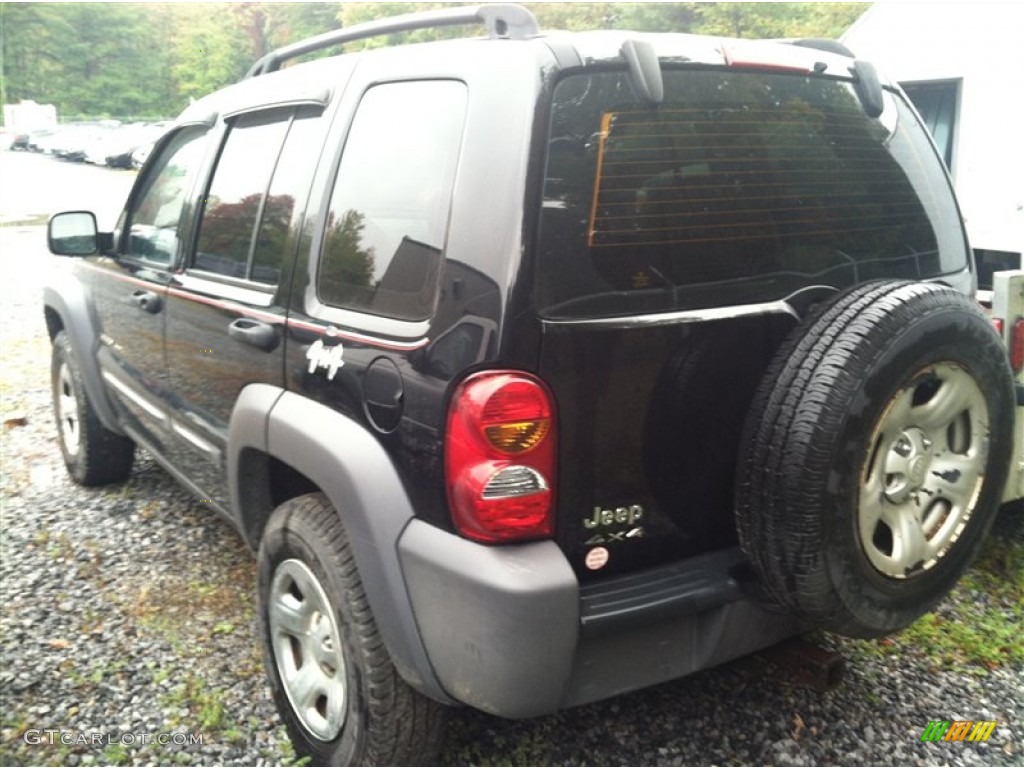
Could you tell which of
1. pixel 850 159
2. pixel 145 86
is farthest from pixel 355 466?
pixel 145 86

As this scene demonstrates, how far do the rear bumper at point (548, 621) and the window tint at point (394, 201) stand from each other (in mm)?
576

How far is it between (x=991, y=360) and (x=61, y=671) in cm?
289

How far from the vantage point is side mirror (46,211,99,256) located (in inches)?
151

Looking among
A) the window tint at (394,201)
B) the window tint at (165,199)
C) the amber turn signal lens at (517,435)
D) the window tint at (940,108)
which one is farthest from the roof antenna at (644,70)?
the window tint at (940,108)

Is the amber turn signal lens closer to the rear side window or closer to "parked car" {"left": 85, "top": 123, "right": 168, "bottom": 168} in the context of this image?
the rear side window

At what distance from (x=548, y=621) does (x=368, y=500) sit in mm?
496

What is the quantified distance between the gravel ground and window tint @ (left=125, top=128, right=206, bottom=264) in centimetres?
127

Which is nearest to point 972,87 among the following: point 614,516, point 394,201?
point 394,201

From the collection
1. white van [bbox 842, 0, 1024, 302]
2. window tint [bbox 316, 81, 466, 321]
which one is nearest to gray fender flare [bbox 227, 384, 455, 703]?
window tint [bbox 316, 81, 466, 321]

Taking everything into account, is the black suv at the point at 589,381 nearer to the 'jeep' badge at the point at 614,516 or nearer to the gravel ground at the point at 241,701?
the 'jeep' badge at the point at 614,516

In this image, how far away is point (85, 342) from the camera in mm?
4137

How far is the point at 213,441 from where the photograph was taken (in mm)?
2955

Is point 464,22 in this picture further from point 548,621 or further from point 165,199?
point 165,199

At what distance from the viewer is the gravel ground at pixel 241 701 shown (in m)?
2.52
